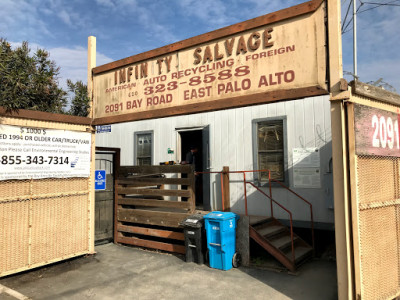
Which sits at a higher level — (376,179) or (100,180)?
(376,179)

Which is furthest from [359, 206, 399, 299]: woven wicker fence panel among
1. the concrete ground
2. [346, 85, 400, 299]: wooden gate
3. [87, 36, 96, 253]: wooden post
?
[87, 36, 96, 253]: wooden post

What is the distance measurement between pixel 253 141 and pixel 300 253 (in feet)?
10.5

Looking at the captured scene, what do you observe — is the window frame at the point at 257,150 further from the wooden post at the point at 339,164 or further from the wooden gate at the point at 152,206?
the wooden post at the point at 339,164

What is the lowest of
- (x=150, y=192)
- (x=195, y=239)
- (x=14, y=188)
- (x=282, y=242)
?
(x=282, y=242)

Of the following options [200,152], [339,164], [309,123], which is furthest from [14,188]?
[309,123]

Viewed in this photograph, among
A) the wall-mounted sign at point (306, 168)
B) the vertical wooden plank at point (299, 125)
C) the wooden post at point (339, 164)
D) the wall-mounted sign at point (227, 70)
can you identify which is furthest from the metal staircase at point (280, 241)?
the wall-mounted sign at point (227, 70)

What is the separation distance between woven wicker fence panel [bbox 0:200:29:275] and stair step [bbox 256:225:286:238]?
4.59 metres

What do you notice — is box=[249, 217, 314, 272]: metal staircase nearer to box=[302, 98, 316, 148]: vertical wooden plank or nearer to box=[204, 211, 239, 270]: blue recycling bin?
box=[204, 211, 239, 270]: blue recycling bin

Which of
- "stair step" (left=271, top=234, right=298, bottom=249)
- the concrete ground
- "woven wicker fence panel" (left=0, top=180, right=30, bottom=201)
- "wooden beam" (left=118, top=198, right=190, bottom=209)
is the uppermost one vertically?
"woven wicker fence panel" (left=0, top=180, right=30, bottom=201)

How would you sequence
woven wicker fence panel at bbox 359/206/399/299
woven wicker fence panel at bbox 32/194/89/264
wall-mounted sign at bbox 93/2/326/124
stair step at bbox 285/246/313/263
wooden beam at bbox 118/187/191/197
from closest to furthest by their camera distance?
woven wicker fence panel at bbox 359/206/399/299 < wall-mounted sign at bbox 93/2/326/124 < woven wicker fence panel at bbox 32/194/89/264 < stair step at bbox 285/246/313/263 < wooden beam at bbox 118/187/191/197

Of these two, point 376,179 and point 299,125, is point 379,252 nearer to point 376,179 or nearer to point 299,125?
point 376,179

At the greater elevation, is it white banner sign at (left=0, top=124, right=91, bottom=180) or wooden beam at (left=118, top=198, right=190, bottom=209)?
white banner sign at (left=0, top=124, right=91, bottom=180)

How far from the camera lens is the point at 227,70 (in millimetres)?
5414

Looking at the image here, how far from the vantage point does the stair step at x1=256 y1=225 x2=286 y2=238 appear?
6.54 meters
